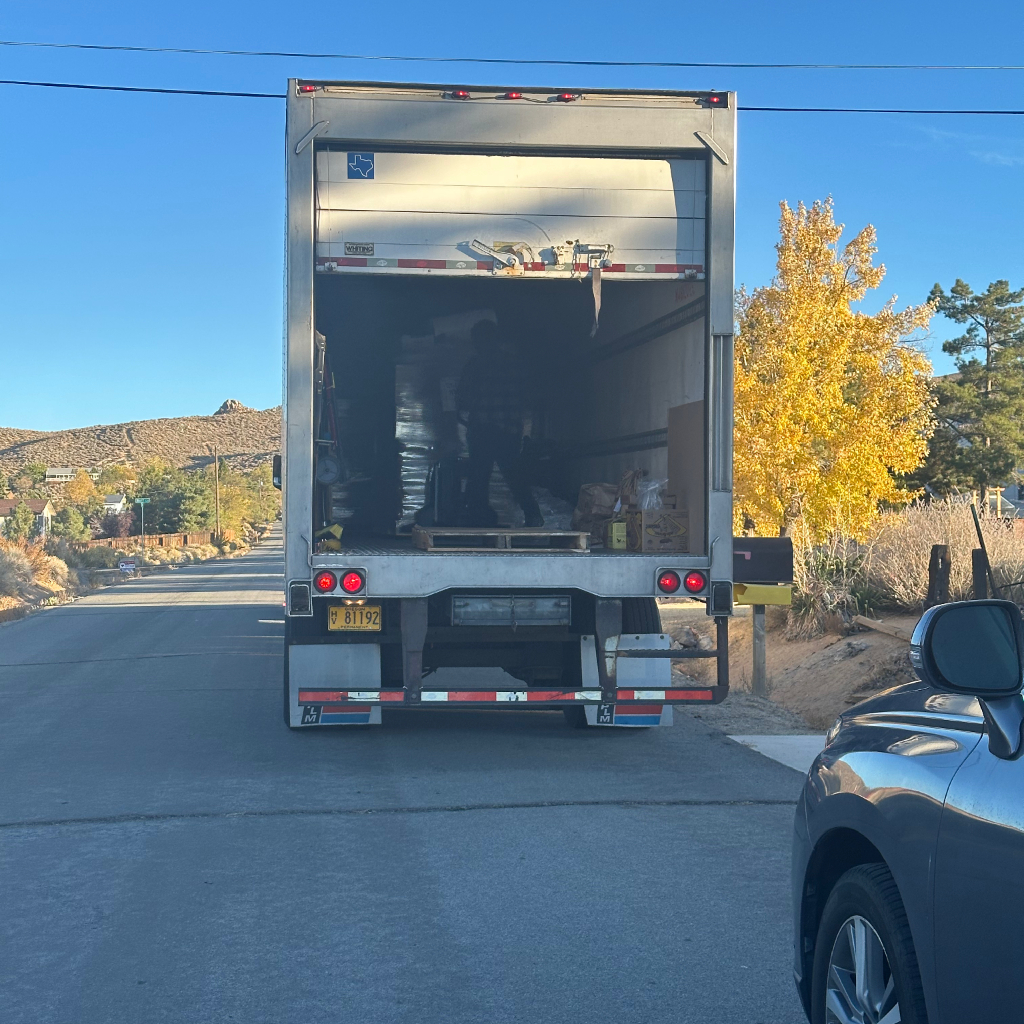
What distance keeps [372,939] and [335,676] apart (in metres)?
4.23

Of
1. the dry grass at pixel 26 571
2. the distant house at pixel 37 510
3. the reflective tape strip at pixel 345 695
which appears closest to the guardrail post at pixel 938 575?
the reflective tape strip at pixel 345 695

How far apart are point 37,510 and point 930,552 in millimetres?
74120

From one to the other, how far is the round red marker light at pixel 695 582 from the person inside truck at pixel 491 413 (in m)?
3.97

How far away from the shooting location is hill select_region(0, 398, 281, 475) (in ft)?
390

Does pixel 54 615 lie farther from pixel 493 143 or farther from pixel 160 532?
pixel 160 532

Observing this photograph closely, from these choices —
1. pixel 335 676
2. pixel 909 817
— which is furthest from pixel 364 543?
pixel 909 817

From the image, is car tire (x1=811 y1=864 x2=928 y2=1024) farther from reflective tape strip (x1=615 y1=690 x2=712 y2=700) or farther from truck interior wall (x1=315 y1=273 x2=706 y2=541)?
truck interior wall (x1=315 y1=273 x2=706 y2=541)

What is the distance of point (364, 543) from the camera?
10602 millimetres

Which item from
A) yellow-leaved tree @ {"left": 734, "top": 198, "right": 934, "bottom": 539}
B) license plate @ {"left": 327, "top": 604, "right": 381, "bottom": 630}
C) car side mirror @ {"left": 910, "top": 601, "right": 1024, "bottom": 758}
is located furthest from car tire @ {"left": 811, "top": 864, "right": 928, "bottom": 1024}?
yellow-leaved tree @ {"left": 734, "top": 198, "right": 934, "bottom": 539}

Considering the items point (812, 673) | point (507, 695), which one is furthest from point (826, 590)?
point (507, 695)

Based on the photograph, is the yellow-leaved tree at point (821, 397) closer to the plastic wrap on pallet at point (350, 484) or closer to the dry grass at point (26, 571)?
the plastic wrap on pallet at point (350, 484)

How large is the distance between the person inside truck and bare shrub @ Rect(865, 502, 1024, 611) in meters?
5.63

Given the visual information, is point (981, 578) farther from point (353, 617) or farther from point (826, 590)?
point (826, 590)

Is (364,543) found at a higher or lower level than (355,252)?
lower
